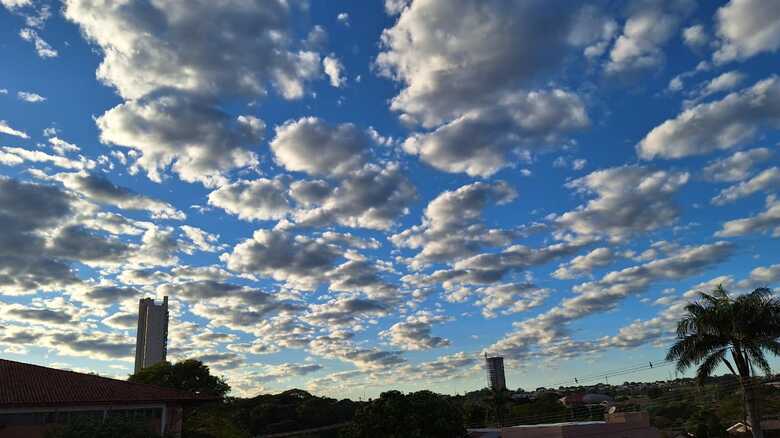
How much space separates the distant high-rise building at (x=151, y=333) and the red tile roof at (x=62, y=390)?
10719 cm

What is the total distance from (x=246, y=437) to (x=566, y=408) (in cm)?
6639

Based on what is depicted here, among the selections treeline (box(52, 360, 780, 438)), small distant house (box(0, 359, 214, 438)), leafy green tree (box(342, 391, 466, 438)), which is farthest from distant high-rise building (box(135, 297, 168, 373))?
leafy green tree (box(342, 391, 466, 438))

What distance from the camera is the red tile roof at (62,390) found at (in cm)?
3344

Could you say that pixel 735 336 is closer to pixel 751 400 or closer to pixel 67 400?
pixel 751 400

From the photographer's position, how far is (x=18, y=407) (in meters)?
32.5

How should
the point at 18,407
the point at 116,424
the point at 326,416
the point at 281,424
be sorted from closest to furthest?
the point at 116,424, the point at 18,407, the point at 281,424, the point at 326,416

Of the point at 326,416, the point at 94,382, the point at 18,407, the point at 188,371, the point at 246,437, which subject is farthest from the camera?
the point at 326,416

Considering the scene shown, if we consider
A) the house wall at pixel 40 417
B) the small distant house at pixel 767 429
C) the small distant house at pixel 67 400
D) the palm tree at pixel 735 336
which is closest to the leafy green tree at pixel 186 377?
the small distant house at pixel 67 400

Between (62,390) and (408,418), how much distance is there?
21.6 metres

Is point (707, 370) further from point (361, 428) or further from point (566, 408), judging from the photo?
Result: point (566, 408)

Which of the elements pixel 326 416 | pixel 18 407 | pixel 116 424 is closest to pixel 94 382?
pixel 18 407

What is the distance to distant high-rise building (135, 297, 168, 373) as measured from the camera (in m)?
140

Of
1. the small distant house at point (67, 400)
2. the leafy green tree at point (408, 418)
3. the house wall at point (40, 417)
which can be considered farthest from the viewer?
the leafy green tree at point (408, 418)

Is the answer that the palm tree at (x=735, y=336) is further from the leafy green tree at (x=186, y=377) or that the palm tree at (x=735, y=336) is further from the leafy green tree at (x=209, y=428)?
the leafy green tree at (x=186, y=377)
